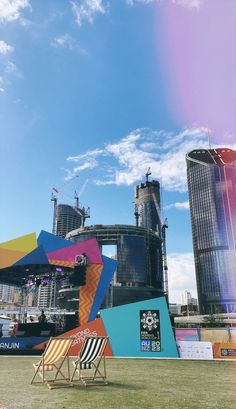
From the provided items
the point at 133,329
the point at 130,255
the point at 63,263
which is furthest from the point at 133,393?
the point at 130,255

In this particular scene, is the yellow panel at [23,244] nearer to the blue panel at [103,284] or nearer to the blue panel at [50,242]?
the blue panel at [50,242]

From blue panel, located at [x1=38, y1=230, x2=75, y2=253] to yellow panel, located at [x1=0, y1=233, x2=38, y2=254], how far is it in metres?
0.50

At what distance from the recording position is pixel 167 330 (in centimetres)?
1945

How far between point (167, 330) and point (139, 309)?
201 centimetres

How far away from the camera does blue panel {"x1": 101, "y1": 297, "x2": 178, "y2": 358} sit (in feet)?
63.0

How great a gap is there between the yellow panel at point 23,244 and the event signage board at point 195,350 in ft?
43.2

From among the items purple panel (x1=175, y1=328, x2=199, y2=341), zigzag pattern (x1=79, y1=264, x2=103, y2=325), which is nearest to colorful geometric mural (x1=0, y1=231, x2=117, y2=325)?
zigzag pattern (x1=79, y1=264, x2=103, y2=325)

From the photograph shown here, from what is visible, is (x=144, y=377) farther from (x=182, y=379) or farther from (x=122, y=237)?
(x=122, y=237)

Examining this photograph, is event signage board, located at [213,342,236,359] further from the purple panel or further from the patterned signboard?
the patterned signboard

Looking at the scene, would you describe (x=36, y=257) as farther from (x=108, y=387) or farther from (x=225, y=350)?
(x=108, y=387)

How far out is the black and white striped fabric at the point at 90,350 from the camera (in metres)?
9.92

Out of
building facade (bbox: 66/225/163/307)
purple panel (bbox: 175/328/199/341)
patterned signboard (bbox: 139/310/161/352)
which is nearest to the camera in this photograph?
patterned signboard (bbox: 139/310/161/352)

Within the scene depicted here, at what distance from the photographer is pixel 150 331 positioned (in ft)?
64.8

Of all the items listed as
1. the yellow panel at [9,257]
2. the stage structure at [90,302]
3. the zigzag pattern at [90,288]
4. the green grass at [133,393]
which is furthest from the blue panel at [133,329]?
the yellow panel at [9,257]
